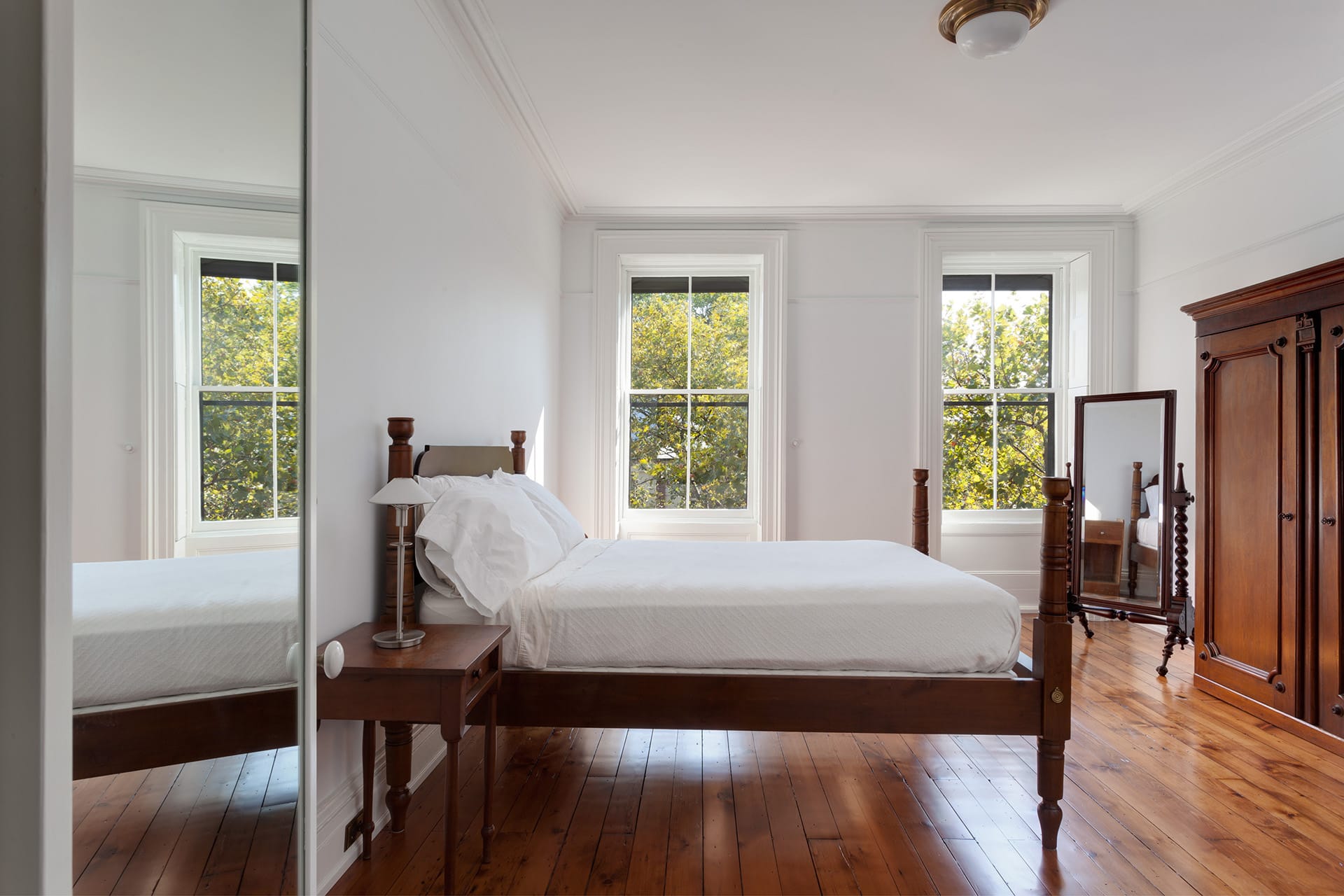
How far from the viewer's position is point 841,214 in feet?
15.6

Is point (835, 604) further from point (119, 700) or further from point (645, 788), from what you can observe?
point (119, 700)

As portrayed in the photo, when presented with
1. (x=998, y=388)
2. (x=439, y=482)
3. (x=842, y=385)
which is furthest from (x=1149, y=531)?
(x=439, y=482)

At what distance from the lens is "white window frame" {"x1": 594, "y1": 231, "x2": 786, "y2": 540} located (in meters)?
4.80

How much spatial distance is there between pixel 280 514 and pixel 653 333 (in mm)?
4321

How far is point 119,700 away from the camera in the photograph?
55 centimetres

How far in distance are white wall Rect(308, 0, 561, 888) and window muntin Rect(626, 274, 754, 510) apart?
1.77 metres

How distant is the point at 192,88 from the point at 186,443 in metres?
0.34

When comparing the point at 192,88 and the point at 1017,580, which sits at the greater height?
the point at 192,88

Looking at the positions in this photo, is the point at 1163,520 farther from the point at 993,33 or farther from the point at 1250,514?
the point at 993,33

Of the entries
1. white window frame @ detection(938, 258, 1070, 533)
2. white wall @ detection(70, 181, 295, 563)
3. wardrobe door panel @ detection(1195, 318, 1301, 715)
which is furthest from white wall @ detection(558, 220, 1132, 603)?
white wall @ detection(70, 181, 295, 563)

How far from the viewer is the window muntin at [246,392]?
26.3 inches

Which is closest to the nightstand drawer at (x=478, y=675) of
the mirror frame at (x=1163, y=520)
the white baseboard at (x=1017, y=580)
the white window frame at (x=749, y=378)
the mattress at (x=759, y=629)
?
the mattress at (x=759, y=629)

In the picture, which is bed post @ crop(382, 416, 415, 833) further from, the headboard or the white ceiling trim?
the white ceiling trim

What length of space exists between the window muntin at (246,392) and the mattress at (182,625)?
0.20 ft
